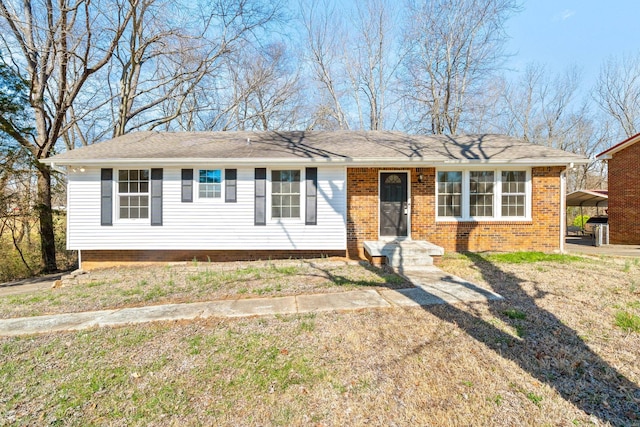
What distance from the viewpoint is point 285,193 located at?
27.0ft

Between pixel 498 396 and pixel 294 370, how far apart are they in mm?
1721

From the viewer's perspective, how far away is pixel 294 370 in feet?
9.07

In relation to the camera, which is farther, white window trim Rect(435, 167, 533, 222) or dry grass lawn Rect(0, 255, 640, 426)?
white window trim Rect(435, 167, 533, 222)

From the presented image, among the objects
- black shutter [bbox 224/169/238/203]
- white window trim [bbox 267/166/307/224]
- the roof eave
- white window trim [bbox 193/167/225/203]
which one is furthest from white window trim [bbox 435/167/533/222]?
white window trim [bbox 193/167/225/203]

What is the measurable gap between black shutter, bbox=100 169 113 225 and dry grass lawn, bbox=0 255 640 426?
4.89 meters

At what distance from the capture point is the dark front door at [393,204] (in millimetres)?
8625

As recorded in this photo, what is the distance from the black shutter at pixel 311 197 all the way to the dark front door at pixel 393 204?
1996 mm

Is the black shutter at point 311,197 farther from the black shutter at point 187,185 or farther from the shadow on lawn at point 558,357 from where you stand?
the shadow on lawn at point 558,357

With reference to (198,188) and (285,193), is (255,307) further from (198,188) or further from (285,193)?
(198,188)

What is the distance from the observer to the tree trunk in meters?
9.93

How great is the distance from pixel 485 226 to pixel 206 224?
8042 mm

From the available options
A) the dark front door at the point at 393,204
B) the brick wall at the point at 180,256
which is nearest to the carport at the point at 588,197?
the dark front door at the point at 393,204

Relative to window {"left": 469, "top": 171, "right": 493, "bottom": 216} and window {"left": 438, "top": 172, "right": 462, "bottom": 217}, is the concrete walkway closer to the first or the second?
window {"left": 438, "top": 172, "right": 462, "bottom": 217}

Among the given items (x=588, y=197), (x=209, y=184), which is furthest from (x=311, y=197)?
(x=588, y=197)
